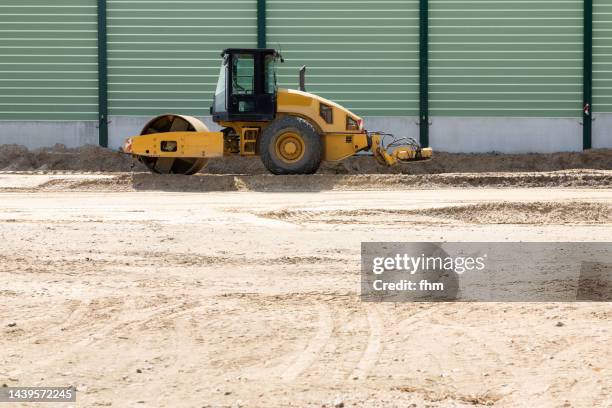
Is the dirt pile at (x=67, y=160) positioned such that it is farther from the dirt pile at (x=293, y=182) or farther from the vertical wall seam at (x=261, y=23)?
the vertical wall seam at (x=261, y=23)

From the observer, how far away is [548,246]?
986cm

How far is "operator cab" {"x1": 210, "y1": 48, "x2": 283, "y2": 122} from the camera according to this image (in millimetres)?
18562

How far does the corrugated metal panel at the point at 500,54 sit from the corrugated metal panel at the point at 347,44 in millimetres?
845

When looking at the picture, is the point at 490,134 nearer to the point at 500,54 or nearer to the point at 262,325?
the point at 500,54

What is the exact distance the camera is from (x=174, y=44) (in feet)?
78.5

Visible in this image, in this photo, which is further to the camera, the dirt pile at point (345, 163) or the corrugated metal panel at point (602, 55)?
the corrugated metal panel at point (602, 55)

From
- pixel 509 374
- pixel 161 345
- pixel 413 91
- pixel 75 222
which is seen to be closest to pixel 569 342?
pixel 509 374

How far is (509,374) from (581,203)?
8620mm

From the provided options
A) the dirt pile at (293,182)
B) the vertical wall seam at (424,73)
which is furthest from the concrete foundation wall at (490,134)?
the dirt pile at (293,182)

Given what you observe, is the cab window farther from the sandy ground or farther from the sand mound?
the sandy ground

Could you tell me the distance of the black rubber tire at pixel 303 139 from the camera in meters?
18.9

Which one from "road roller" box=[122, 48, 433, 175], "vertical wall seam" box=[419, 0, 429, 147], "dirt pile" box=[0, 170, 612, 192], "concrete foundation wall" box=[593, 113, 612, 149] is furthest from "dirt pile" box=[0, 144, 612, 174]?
"dirt pile" box=[0, 170, 612, 192]

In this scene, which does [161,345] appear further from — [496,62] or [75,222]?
[496,62]

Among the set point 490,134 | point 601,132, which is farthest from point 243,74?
point 601,132
